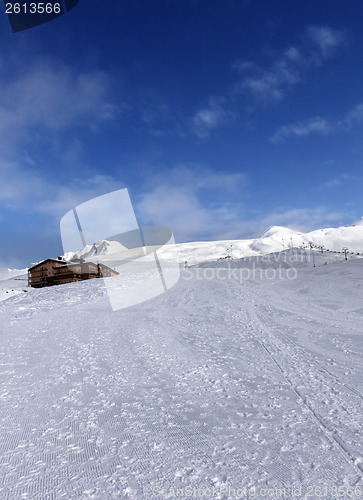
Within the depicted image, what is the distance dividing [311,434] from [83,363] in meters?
6.23

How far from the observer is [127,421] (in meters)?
4.95

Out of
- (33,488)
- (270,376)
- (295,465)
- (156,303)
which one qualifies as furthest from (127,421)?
(156,303)

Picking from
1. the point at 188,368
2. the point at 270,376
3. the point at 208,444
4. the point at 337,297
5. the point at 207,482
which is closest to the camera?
the point at 207,482

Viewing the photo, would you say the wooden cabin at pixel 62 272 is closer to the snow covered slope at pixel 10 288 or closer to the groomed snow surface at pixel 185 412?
the snow covered slope at pixel 10 288

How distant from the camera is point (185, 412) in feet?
17.0

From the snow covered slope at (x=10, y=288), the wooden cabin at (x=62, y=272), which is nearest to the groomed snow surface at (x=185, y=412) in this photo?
the snow covered slope at (x=10, y=288)

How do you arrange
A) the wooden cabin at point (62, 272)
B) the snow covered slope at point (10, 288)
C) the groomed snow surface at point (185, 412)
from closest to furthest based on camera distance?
the groomed snow surface at point (185, 412) → the snow covered slope at point (10, 288) → the wooden cabin at point (62, 272)

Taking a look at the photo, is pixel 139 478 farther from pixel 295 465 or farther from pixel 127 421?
pixel 295 465

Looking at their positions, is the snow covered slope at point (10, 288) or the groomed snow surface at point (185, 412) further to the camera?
the snow covered slope at point (10, 288)

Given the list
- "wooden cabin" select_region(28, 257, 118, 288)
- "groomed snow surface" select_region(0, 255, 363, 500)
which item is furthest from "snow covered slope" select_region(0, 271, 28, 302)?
"groomed snow surface" select_region(0, 255, 363, 500)

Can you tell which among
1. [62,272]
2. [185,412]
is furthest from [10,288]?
[185,412]

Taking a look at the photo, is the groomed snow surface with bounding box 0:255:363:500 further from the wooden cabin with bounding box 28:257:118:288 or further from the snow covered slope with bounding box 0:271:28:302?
the wooden cabin with bounding box 28:257:118:288

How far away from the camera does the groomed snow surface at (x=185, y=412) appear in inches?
136

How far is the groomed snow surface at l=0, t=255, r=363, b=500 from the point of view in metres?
3.46
